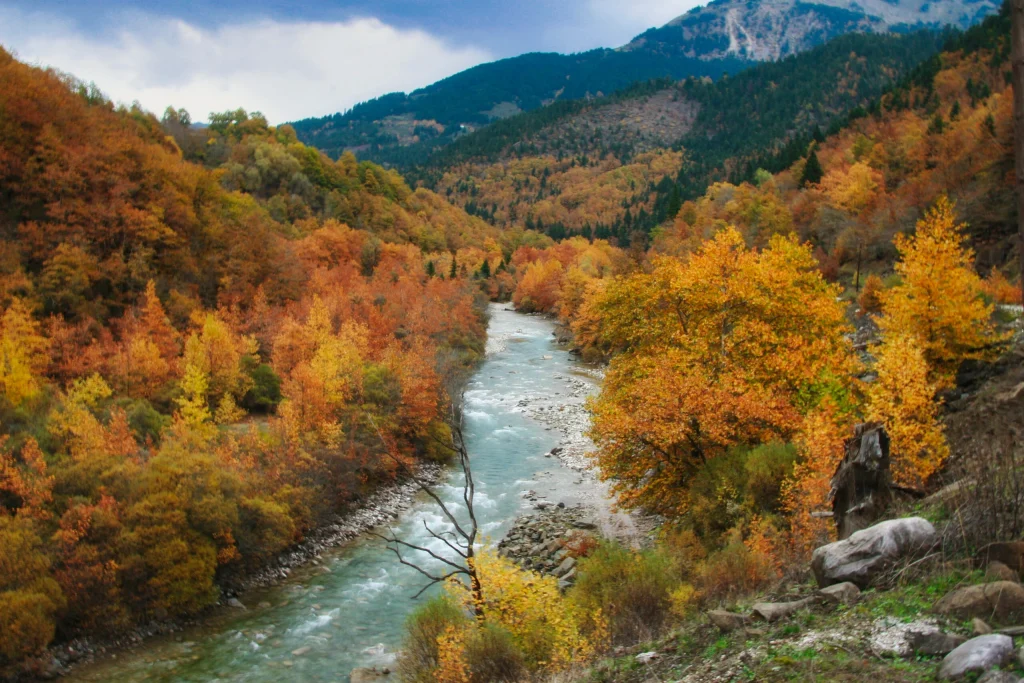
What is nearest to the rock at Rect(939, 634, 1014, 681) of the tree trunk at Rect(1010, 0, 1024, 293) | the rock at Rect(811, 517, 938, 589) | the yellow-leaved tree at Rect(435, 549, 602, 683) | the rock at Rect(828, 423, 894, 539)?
the rock at Rect(811, 517, 938, 589)

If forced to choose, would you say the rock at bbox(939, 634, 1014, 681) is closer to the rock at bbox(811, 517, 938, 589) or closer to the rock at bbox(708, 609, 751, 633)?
the rock at bbox(811, 517, 938, 589)

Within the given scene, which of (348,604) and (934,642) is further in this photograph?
(348,604)

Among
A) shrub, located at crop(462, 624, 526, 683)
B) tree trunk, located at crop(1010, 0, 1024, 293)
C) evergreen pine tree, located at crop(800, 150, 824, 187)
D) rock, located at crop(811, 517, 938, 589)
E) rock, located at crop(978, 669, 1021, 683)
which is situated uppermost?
evergreen pine tree, located at crop(800, 150, 824, 187)

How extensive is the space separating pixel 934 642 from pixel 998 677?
3.56 ft

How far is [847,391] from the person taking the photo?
22.9 m

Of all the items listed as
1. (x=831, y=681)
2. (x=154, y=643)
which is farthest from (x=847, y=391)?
(x=154, y=643)

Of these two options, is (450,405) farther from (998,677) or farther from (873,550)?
(998,677)

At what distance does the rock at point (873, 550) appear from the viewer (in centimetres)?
928

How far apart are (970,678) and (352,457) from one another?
26.8 metres

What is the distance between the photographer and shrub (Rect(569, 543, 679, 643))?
43.7 feet

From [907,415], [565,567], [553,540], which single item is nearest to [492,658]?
[565,567]

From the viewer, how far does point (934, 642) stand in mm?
7086

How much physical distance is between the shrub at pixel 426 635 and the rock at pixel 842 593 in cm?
871

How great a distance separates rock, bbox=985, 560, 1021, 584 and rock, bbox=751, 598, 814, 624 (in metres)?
2.36
